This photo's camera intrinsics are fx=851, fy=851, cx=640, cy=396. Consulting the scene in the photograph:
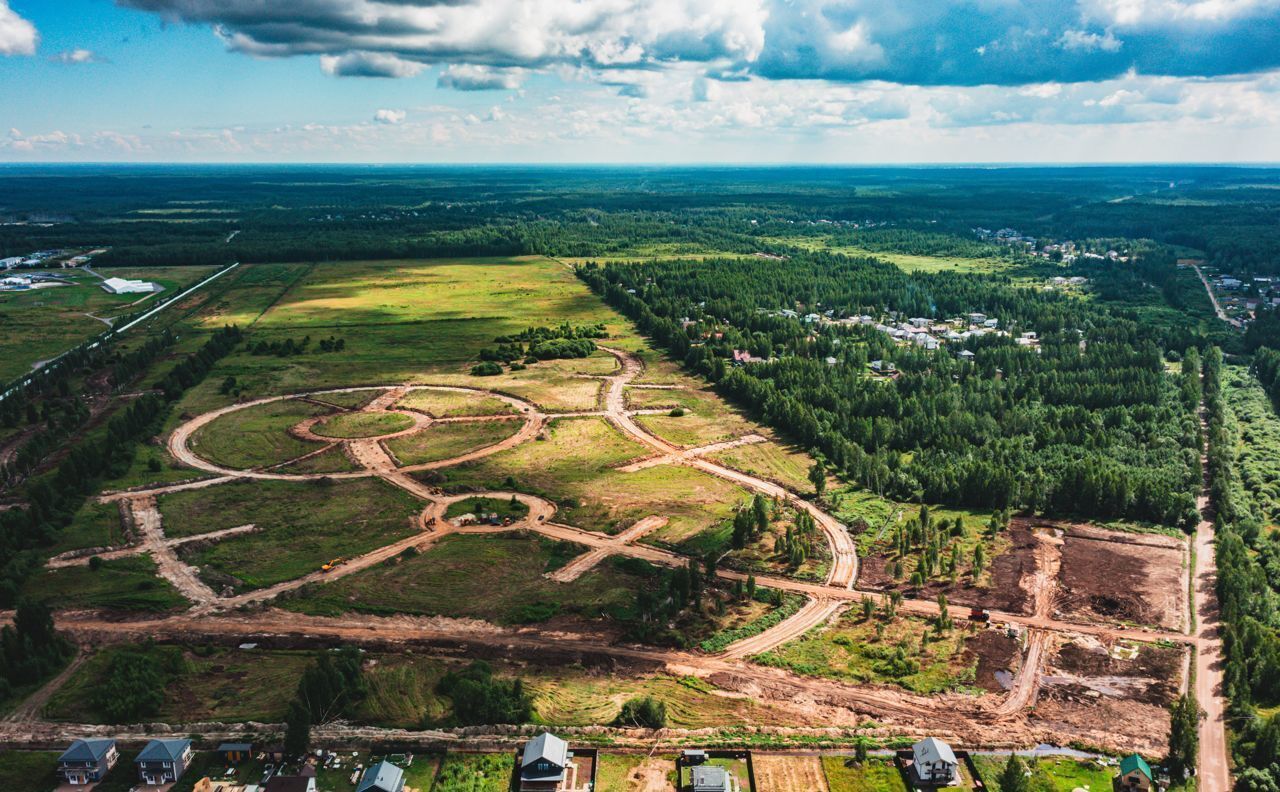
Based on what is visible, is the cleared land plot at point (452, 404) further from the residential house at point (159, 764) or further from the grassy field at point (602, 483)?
the residential house at point (159, 764)

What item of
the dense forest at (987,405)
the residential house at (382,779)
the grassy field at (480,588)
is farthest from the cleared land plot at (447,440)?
the residential house at (382,779)

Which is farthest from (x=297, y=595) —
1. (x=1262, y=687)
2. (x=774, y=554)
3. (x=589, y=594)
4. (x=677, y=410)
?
(x=1262, y=687)

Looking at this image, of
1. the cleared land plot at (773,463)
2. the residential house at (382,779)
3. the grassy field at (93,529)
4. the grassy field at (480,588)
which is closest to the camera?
the residential house at (382,779)

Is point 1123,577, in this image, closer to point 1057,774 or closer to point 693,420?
point 1057,774

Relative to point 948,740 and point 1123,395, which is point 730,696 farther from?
point 1123,395

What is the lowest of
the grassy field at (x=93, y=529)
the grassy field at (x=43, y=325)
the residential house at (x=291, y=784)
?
the residential house at (x=291, y=784)

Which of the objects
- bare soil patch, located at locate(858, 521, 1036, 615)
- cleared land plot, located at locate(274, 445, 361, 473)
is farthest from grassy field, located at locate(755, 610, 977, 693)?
cleared land plot, located at locate(274, 445, 361, 473)

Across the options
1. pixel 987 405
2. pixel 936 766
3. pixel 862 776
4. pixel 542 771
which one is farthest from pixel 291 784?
pixel 987 405
